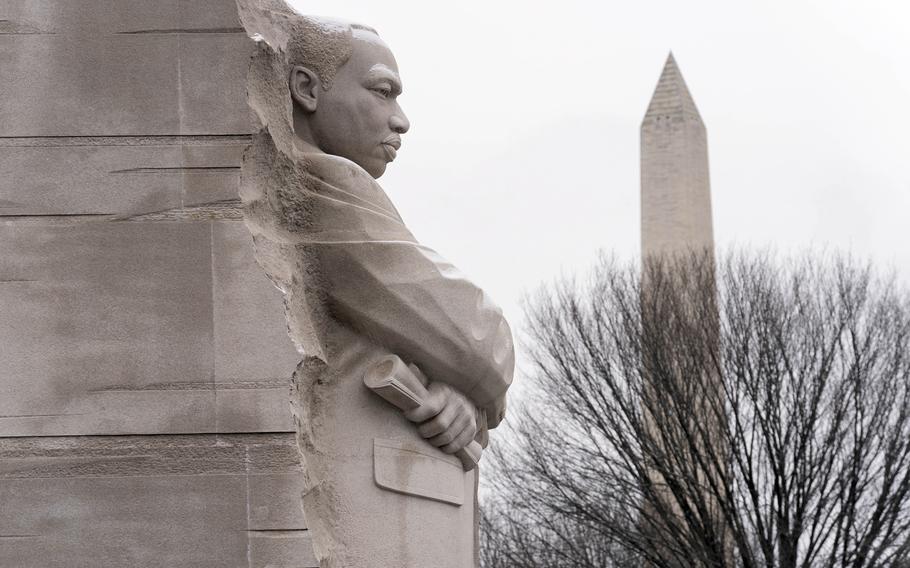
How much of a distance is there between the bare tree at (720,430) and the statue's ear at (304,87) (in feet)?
47.9

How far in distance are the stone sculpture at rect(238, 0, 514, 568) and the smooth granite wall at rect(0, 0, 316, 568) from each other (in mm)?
168

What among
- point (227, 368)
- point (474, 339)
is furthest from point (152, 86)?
point (474, 339)

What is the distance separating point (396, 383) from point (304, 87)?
3.75 feet

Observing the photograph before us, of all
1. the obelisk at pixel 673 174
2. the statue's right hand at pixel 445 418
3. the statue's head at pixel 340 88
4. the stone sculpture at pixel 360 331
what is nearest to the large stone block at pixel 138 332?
the stone sculpture at pixel 360 331

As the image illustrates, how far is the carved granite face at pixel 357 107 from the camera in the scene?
515 centimetres

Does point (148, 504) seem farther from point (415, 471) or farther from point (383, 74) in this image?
point (383, 74)

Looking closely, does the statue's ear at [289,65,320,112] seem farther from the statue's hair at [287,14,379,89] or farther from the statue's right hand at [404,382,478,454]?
the statue's right hand at [404,382,478,454]

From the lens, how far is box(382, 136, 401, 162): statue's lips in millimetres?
5266

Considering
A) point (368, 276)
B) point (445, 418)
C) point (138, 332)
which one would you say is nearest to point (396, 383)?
point (445, 418)

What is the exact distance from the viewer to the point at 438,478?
16.1 ft

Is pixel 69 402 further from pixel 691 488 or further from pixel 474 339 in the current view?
pixel 691 488

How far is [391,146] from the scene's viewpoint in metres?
5.29

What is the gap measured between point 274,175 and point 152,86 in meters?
0.48

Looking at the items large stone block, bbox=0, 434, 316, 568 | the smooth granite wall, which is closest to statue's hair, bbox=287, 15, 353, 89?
the smooth granite wall
